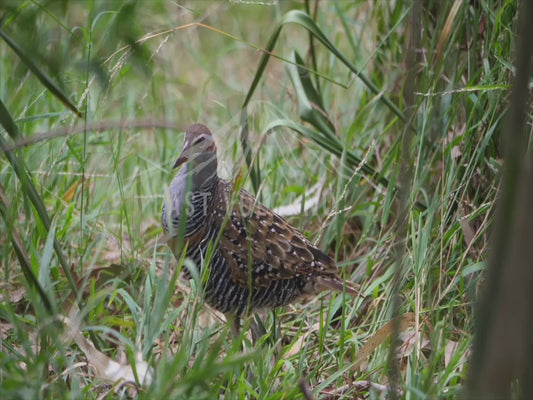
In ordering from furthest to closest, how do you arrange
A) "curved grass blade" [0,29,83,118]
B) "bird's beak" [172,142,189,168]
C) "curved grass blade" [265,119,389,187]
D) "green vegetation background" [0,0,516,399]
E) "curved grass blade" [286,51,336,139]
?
"curved grass blade" [286,51,336,139]
"curved grass blade" [265,119,389,187]
"bird's beak" [172,142,189,168]
"green vegetation background" [0,0,516,399]
"curved grass blade" [0,29,83,118]

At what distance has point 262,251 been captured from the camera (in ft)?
11.2

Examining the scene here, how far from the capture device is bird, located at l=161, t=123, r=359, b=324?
3416 millimetres

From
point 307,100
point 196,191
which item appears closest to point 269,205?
point 307,100

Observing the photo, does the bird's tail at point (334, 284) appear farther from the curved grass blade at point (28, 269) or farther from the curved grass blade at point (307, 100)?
the curved grass blade at point (28, 269)

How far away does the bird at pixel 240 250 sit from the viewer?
3416 millimetres

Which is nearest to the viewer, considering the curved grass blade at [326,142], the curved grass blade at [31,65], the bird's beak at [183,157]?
the curved grass blade at [31,65]

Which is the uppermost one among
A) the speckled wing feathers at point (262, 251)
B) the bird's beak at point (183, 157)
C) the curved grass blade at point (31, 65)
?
the curved grass blade at point (31, 65)

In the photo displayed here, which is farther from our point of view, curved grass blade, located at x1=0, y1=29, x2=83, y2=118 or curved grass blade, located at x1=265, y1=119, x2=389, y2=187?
curved grass blade, located at x1=265, y1=119, x2=389, y2=187

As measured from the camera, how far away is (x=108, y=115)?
546 centimetres

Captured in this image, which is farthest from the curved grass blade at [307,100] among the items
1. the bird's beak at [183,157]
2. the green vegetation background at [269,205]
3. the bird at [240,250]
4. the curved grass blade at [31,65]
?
the curved grass blade at [31,65]

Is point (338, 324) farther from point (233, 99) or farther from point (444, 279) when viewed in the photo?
point (233, 99)

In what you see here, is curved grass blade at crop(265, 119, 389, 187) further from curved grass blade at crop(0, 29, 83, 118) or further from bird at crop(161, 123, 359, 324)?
curved grass blade at crop(0, 29, 83, 118)

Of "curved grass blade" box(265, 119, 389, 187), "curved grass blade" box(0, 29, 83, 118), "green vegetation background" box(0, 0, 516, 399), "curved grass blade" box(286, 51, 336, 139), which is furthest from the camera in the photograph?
"curved grass blade" box(286, 51, 336, 139)

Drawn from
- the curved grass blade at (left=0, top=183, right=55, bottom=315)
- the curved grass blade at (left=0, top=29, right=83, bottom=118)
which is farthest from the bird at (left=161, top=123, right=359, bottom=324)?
the curved grass blade at (left=0, top=29, right=83, bottom=118)
